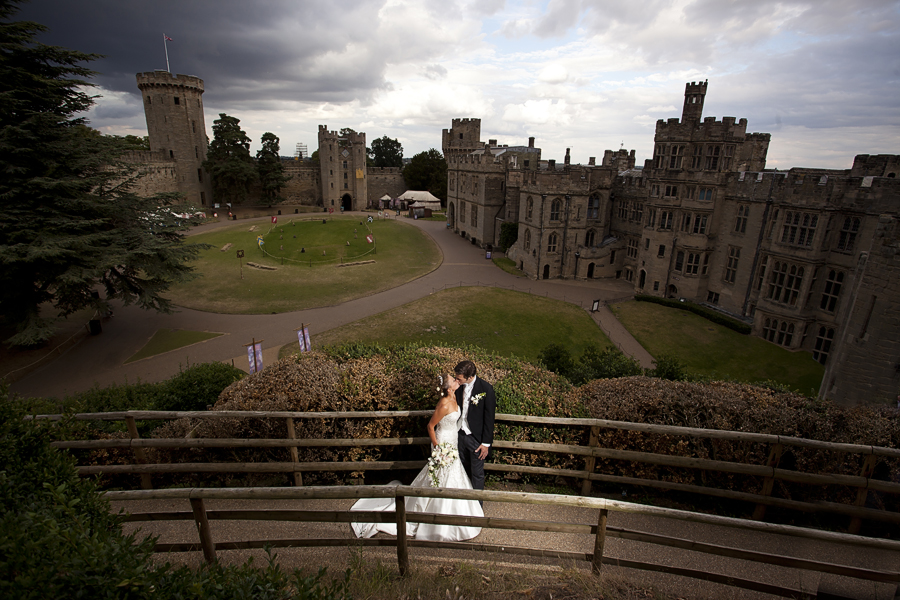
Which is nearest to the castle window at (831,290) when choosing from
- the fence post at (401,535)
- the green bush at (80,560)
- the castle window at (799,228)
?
the castle window at (799,228)

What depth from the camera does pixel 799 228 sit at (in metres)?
24.6

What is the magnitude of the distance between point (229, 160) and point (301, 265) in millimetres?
28643

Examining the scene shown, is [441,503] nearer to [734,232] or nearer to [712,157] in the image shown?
[734,232]

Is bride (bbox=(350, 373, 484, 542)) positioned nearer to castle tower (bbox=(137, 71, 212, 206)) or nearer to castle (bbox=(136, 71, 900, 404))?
castle (bbox=(136, 71, 900, 404))

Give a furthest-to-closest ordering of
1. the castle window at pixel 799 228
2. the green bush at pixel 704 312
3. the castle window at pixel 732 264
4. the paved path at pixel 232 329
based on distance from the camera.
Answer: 1. the castle window at pixel 732 264
2. the green bush at pixel 704 312
3. the castle window at pixel 799 228
4. the paved path at pixel 232 329

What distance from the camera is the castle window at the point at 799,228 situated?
79.2 ft

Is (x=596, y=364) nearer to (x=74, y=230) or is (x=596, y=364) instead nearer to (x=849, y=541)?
(x=849, y=541)

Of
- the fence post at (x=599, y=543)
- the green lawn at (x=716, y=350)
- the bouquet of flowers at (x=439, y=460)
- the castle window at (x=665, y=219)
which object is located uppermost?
the castle window at (x=665, y=219)

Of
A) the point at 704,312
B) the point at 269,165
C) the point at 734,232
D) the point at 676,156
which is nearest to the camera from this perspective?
the point at 734,232

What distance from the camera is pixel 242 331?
25.5 meters

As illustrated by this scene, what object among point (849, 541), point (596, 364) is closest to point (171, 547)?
point (849, 541)

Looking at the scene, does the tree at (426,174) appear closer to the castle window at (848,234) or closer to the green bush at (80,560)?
the castle window at (848,234)

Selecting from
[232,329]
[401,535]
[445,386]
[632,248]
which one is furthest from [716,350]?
[232,329]

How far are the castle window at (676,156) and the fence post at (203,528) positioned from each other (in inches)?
1374
